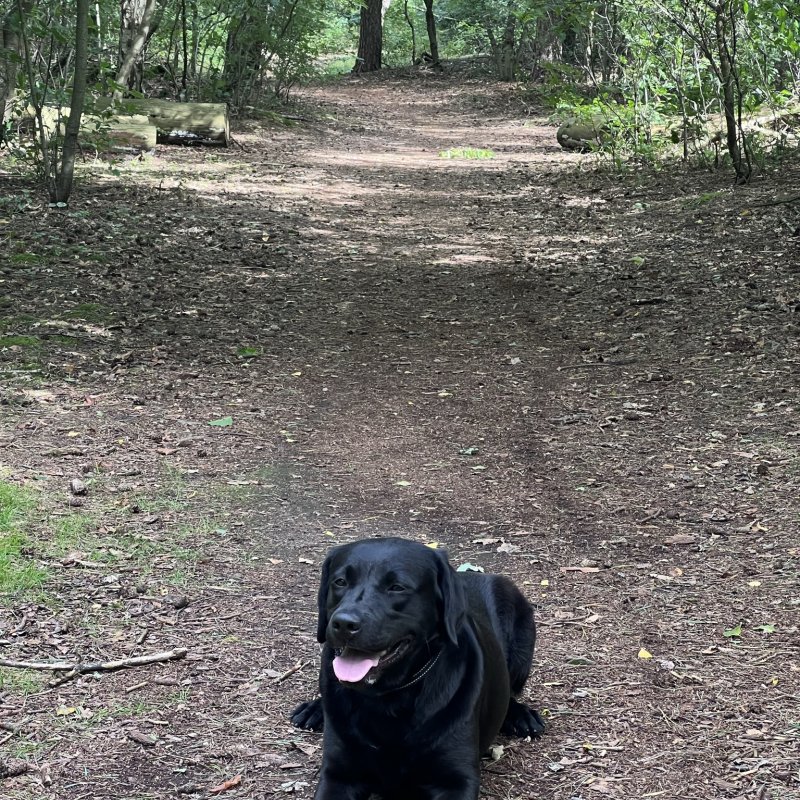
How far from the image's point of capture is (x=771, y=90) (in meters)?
13.5

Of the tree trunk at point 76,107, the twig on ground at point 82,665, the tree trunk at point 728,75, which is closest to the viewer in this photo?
the twig on ground at point 82,665

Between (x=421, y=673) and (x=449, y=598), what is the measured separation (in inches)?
9.4

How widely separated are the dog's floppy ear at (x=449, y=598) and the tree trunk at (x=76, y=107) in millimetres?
9953

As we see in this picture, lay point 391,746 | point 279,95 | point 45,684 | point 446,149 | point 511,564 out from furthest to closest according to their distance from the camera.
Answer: point 279,95 < point 446,149 < point 511,564 < point 45,684 < point 391,746

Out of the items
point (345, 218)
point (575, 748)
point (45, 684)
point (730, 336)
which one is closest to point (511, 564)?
point (575, 748)

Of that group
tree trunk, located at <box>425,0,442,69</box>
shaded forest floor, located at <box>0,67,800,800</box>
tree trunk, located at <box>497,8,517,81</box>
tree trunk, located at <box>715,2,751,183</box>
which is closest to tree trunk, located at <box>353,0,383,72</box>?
tree trunk, located at <box>425,0,442,69</box>

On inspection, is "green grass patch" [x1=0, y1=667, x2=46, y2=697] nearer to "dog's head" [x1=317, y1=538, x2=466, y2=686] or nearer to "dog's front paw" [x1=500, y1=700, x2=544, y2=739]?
"dog's head" [x1=317, y1=538, x2=466, y2=686]

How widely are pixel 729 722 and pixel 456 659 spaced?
3.78 ft

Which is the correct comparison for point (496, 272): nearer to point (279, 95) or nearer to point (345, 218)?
point (345, 218)

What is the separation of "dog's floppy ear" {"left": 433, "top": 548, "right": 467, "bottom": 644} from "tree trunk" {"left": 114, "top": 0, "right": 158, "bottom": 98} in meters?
15.2

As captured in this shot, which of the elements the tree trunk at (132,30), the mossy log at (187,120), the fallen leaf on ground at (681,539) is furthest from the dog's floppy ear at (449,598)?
the mossy log at (187,120)

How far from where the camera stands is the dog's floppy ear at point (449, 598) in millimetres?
2996

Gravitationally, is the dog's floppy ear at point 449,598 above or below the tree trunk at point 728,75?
below

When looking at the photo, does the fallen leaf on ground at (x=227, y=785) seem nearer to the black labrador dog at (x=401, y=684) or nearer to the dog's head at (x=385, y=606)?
the black labrador dog at (x=401, y=684)
